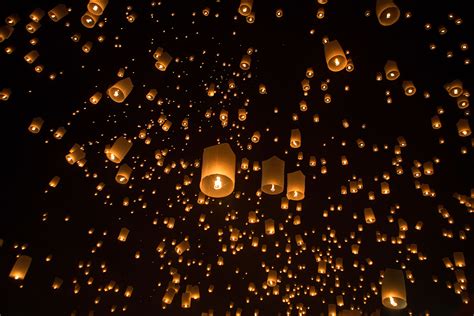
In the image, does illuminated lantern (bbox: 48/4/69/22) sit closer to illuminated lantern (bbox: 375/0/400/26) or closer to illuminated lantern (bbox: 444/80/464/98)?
illuminated lantern (bbox: 375/0/400/26)

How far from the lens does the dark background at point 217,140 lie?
5309 millimetres

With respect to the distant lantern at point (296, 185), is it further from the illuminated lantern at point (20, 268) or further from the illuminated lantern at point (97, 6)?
the illuminated lantern at point (20, 268)

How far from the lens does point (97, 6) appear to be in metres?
3.64

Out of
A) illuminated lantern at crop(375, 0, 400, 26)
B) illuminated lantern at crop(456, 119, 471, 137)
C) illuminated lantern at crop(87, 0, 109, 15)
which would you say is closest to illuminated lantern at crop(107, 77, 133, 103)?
illuminated lantern at crop(87, 0, 109, 15)

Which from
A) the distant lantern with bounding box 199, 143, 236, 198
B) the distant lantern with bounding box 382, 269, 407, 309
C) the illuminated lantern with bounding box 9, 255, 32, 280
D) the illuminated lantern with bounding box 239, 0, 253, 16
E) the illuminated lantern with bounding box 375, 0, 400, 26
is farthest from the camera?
the illuminated lantern with bounding box 9, 255, 32, 280

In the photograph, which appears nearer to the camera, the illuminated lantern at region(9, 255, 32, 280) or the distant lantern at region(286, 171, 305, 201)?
the distant lantern at region(286, 171, 305, 201)

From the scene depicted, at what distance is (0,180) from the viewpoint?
6.31 meters

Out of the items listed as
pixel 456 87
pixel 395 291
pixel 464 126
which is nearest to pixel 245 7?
pixel 456 87

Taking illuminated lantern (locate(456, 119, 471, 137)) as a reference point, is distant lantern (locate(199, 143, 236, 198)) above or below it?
above

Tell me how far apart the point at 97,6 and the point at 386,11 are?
7.73 feet

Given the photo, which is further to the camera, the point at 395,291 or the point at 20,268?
the point at 20,268

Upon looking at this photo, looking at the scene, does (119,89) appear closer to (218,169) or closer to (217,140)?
(218,169)

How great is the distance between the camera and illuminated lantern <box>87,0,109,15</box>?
11.6 ft

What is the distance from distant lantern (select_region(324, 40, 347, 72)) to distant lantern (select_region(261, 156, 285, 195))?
3.15ft
